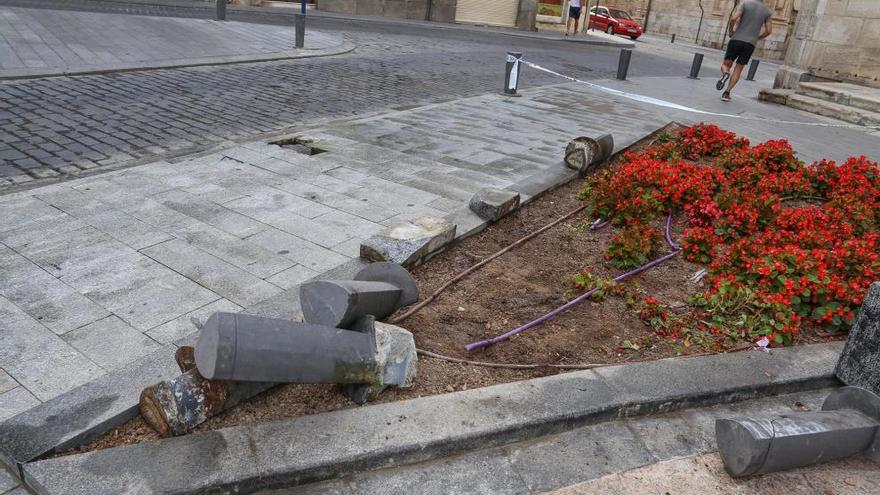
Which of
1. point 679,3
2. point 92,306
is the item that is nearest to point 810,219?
point 92,306

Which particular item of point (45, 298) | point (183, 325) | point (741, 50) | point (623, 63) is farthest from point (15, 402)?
point (623, 63)

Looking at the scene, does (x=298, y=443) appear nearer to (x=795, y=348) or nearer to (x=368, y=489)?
(x=368, y=489)

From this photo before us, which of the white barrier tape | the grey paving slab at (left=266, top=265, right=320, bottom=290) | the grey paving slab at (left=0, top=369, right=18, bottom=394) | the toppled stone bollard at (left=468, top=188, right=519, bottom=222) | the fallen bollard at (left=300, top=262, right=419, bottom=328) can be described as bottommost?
the grey paving slab at (left=0, top=369, right=18, bottom=394)

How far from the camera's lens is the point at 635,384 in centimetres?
332

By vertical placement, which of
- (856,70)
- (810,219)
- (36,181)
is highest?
(856,70)

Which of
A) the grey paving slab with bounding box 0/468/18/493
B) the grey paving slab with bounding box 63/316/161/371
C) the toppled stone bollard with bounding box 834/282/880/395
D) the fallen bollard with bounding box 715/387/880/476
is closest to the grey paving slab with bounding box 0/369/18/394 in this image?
the grey paving slab with bounding box 63/316/161/371

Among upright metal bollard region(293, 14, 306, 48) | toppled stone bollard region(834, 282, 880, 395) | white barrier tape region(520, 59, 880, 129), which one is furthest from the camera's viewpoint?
upright metal bollard region(293, 14, 306, 48)

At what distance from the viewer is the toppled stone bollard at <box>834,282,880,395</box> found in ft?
10.9

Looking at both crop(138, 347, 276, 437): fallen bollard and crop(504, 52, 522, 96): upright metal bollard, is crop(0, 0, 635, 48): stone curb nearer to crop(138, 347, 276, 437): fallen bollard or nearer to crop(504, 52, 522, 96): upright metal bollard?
crop(504, 52, 522, 96): upright metal bollard

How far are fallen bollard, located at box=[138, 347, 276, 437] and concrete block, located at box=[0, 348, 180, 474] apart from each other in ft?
0.50

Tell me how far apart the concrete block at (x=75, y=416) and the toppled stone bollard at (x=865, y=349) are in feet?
11.7

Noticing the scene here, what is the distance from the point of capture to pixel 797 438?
2.82 metres

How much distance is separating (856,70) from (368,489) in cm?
1500

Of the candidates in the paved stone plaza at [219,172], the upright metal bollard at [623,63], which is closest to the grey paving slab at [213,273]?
the paved stone plaza at [219,172]
